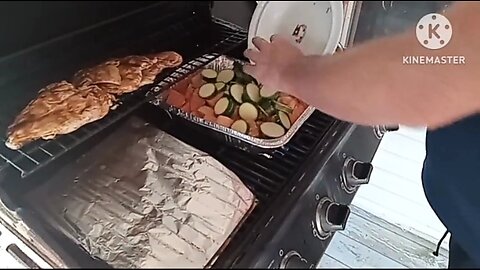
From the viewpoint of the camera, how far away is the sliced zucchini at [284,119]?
72 centimetres

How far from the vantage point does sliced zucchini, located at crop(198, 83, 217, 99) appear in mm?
756

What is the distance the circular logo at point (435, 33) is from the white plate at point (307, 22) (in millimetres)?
138

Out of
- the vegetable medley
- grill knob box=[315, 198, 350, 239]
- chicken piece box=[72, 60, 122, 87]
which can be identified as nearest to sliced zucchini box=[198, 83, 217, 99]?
the vegetable medley

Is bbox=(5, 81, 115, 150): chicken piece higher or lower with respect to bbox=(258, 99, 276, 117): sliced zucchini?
higher

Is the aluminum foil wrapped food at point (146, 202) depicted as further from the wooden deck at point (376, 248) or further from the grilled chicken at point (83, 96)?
the wooden deck at point (376, 248)

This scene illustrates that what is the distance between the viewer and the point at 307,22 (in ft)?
2.62

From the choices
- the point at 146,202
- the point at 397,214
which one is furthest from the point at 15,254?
the point at 397,214

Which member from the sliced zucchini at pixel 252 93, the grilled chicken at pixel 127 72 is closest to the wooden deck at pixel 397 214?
the sliced zucchini at pixel 252 93

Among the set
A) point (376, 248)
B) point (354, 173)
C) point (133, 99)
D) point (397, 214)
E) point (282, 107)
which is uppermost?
point (133, 99)

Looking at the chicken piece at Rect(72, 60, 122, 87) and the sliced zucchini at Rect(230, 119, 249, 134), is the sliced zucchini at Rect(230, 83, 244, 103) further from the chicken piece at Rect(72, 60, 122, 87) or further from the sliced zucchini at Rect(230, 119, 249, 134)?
the chicken piece at Rect(72, 60, 122, 87)

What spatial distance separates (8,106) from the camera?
2.37ft

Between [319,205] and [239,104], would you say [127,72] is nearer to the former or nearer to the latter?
[239,104]

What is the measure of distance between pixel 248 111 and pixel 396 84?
→ 22cm

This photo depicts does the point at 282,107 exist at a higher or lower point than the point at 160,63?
lower
